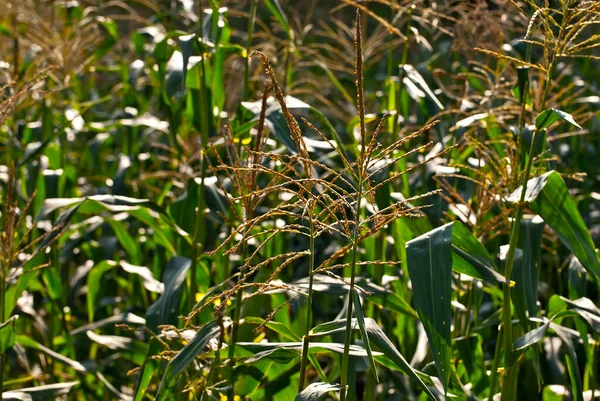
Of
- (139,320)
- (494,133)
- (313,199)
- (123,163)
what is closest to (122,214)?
(123,163)

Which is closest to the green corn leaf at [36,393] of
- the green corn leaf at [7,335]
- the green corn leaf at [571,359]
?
the green corn leaf at [7,335]

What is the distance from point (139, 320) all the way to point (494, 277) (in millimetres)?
1099

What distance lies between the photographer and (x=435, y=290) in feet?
4.43

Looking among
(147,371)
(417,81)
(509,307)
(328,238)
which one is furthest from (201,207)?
(328,238)

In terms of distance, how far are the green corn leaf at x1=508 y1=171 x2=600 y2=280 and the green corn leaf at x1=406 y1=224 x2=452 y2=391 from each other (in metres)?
0.26

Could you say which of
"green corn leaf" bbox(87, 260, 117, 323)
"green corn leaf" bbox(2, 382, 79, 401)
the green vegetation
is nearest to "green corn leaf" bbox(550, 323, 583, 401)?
the green vegetation

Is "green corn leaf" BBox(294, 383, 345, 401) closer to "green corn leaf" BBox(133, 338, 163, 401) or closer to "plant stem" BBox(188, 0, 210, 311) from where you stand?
"green corn leaf" BBox(133, 338, 163, 401)

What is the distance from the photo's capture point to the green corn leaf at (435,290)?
1.33 meters

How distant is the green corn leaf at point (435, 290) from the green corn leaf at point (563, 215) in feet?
0.86

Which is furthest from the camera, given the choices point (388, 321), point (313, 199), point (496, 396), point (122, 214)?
point (122, 214)

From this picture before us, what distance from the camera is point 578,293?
2072mm

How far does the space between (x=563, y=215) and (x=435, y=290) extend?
1.18ft

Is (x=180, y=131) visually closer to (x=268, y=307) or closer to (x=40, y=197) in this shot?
(x=40, y=197)

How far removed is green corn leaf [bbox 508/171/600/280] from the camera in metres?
1.54
